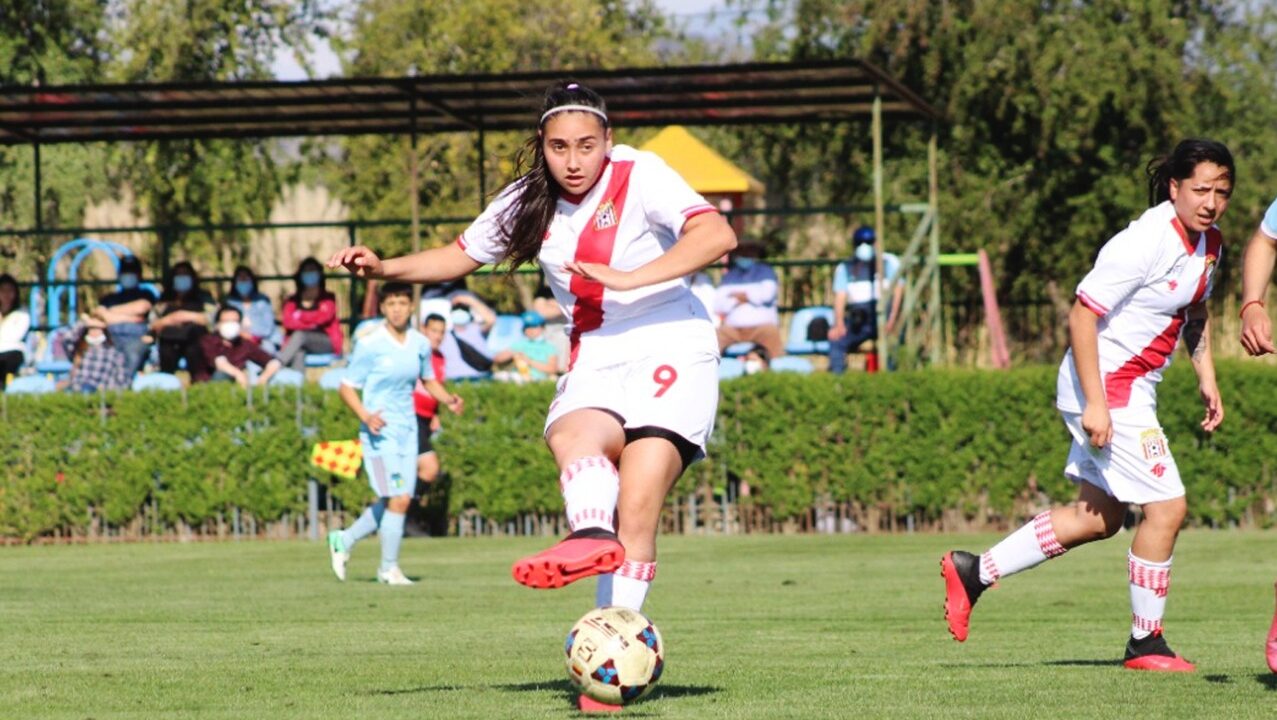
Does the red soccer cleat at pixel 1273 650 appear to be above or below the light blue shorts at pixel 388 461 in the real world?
above

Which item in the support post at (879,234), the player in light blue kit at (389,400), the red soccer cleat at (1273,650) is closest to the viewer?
the red soccer cleat at (1273,650)

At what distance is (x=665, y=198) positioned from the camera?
7.07m

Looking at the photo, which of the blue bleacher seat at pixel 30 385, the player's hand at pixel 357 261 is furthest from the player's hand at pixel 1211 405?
the blue bleacher seat at pixel 30 385

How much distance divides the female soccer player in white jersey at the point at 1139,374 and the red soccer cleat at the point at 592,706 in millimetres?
2315

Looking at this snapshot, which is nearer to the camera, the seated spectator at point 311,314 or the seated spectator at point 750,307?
the seated spectator at point 750,307

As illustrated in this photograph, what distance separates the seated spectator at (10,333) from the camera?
2311cm

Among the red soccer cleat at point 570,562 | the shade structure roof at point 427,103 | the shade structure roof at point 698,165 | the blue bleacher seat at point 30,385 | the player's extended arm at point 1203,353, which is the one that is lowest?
the blue bleacher seat at point 30,385

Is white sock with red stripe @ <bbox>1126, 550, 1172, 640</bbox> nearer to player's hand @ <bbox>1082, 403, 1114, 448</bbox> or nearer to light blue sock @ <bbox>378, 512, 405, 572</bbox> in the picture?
player's hand @ <bbox>1082, 403, 1114, 448</bbox>

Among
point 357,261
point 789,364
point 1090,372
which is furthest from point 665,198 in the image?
point 789,364

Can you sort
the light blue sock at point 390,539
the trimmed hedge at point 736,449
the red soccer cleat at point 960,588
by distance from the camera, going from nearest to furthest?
the red soccer cleat at point 960,588 < the light blue sock at point 390,539 < the trimmed hedge at point 736,449

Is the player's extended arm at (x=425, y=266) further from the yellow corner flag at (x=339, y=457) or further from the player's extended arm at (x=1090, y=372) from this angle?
the yellow corner flag at (x=339, y=457)

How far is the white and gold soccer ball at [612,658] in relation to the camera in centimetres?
654

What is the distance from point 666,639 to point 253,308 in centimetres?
1451

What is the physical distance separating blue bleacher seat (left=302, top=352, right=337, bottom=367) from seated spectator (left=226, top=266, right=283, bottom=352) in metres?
0.64
